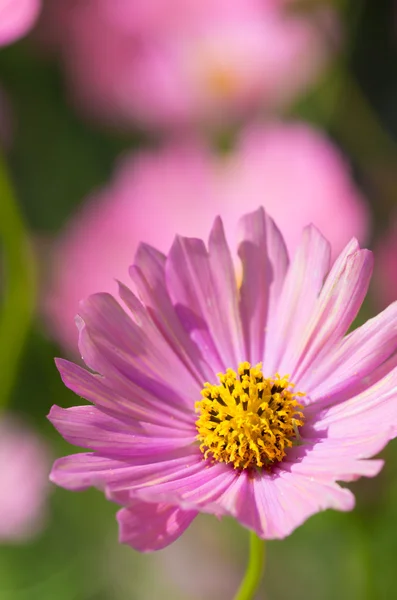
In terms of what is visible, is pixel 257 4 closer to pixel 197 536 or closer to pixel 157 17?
pixel 157 17

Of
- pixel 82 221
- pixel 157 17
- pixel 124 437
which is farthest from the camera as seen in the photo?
pixel 157 17

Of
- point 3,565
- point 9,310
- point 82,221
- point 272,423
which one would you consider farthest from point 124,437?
point 3,565

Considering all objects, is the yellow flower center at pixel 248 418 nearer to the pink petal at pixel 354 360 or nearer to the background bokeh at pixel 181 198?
the pink petal at pixel 354 360

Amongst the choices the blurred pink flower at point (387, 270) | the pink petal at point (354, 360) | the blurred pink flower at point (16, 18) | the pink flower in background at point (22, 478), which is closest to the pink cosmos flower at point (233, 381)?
the pink petal at point (354, 360)

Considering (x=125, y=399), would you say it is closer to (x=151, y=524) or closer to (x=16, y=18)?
(x=151, y=524)

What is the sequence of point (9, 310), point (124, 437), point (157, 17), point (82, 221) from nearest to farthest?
point (124, 437), point (9, 310), point (82, 221), point (157, 17)

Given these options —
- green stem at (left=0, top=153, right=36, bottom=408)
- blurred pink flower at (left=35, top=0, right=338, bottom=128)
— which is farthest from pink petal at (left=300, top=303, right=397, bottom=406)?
blurred pink flower at (left=35, top=0, right=338, bottom=128)

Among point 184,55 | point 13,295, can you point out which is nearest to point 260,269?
point 13,295
